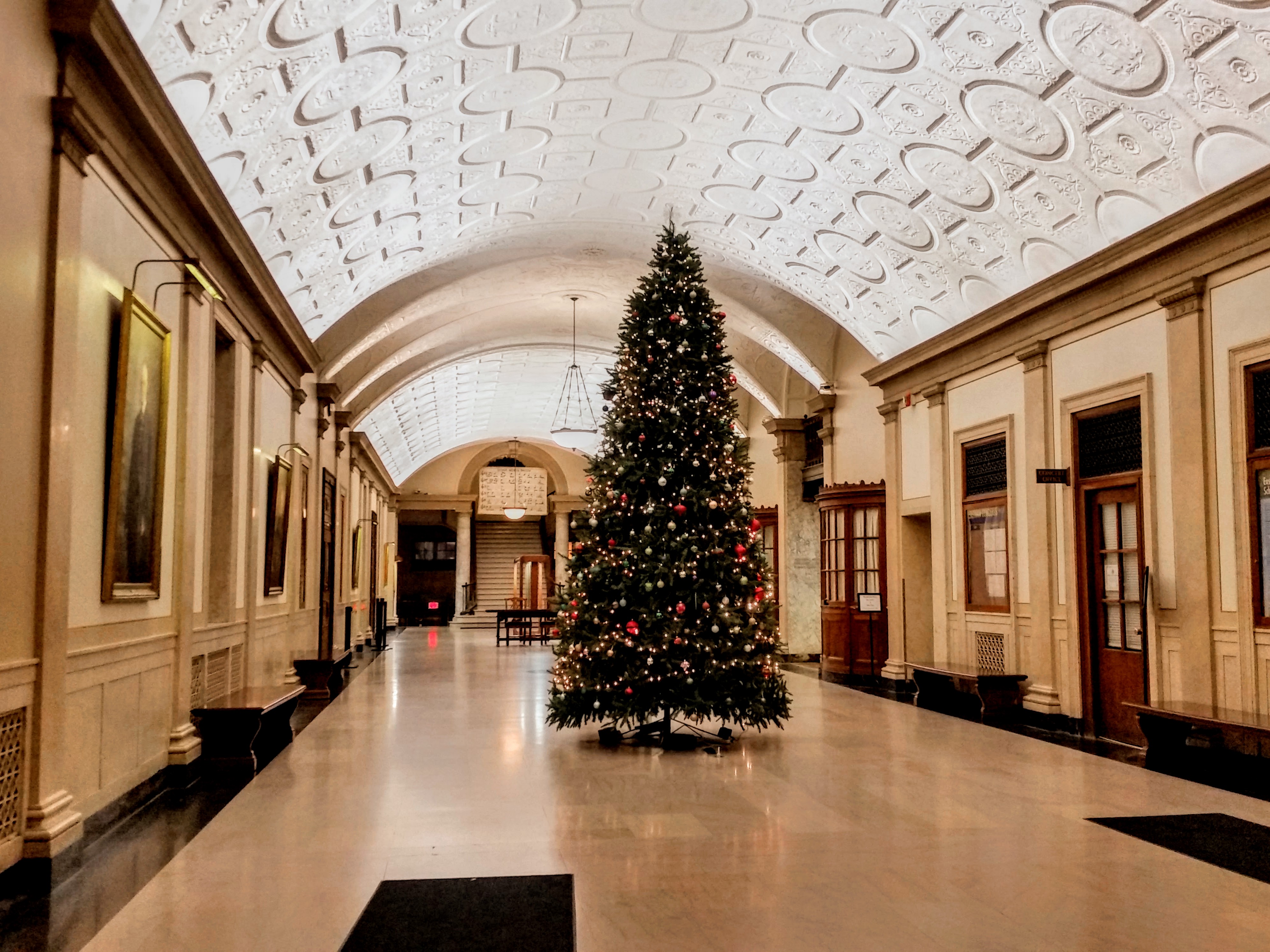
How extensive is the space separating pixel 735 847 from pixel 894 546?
911 cm

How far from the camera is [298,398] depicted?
12352 mm

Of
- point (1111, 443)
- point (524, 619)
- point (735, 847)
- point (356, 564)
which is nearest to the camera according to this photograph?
point (735, 847)

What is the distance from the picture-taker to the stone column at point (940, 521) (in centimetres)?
1230

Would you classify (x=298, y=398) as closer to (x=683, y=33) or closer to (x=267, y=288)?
(x=267, y=288)

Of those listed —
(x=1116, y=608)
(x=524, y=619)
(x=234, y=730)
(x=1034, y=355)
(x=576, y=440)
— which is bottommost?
(x=524, y=619)

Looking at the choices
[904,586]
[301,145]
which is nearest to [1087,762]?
[904,586]

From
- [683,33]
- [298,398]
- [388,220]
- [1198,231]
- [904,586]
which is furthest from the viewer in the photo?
[904,586]

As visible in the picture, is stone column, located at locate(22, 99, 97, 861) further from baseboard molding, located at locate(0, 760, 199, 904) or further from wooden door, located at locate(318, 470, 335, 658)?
wooden door, located at locate(318, 470, 335, 658)

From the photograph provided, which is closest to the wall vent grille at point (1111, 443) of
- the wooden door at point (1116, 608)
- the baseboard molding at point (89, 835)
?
the wooden door at point (1116, 608)

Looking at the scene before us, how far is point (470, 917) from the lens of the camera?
162 inches

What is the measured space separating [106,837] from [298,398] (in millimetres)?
7551

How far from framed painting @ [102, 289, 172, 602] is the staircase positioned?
30882 millimetres

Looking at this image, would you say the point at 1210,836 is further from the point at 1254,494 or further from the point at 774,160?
the point at 774,160

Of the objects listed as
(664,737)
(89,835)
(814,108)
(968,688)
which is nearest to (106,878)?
(89,835)
